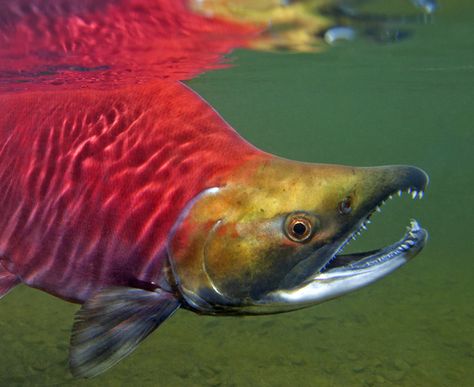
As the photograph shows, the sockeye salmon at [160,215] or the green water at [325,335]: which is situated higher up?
the sockeye salmon at [160,215]

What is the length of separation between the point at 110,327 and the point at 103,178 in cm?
96

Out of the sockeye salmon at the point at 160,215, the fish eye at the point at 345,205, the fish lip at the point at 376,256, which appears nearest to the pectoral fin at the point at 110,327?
the sockeye salmon at the point at 160,215

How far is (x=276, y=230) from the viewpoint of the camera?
240 centimetres

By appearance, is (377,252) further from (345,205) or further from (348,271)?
(345,205)

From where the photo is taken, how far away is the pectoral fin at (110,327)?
2320 mm

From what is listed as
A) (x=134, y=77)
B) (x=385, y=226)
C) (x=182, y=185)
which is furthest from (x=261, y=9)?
(x=385, y=226)

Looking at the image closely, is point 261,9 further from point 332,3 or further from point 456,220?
point 456,220

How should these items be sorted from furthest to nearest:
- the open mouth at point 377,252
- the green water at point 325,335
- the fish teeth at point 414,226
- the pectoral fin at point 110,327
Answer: the green water at point 325,335 < the fish teeth at point 414,226 < the open mouth at point 377,252 < the pectoral fin at point 110,327

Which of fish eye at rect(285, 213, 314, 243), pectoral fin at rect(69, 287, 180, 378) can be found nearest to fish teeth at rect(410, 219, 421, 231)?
fish eye at rect(285, 213, 314, 243)

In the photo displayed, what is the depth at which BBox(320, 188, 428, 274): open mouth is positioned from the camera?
2467 millimetres

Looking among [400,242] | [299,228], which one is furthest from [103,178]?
[400,242]

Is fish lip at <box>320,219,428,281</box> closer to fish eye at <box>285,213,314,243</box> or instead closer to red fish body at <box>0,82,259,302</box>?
fish eye at <box>285,213,314,243</box>

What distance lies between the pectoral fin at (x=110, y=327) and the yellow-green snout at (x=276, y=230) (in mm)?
237

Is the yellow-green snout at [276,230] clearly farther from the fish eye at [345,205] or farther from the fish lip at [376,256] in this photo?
the fish lip at [376,256]
